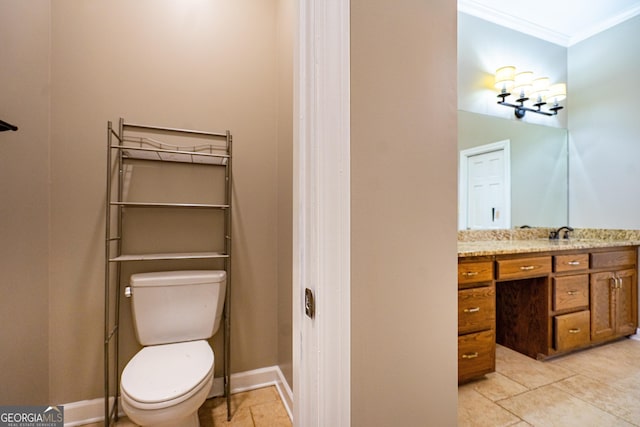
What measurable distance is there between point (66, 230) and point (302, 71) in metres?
1.61

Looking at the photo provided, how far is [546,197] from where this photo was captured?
119 inches

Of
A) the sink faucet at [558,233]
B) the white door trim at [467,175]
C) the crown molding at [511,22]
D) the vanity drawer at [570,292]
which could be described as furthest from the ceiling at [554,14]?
the vanity drawer at [570,292]

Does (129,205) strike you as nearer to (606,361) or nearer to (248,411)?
(248,411)

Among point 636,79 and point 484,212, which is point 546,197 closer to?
point 484,212

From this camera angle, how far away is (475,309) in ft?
6.06

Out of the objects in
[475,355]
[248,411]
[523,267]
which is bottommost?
[248,411]

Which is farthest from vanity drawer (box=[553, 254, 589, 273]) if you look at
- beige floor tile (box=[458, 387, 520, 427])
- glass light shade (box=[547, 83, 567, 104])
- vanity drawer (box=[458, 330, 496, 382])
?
glass light shade (box=[547, 83, 567, 104])

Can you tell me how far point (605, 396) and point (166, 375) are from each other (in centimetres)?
243

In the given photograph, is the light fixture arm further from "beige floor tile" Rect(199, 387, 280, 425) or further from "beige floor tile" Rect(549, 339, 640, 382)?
"beige floor tile" Rect(199, 387, 280, 425)

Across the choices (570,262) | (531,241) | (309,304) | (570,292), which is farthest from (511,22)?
(309,304)

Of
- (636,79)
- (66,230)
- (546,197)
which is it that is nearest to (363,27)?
(66,230)

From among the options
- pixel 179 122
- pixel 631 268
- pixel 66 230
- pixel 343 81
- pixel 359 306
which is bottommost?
pixel 631 268

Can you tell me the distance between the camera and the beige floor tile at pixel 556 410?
1546 millimetres

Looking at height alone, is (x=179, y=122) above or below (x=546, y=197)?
above
